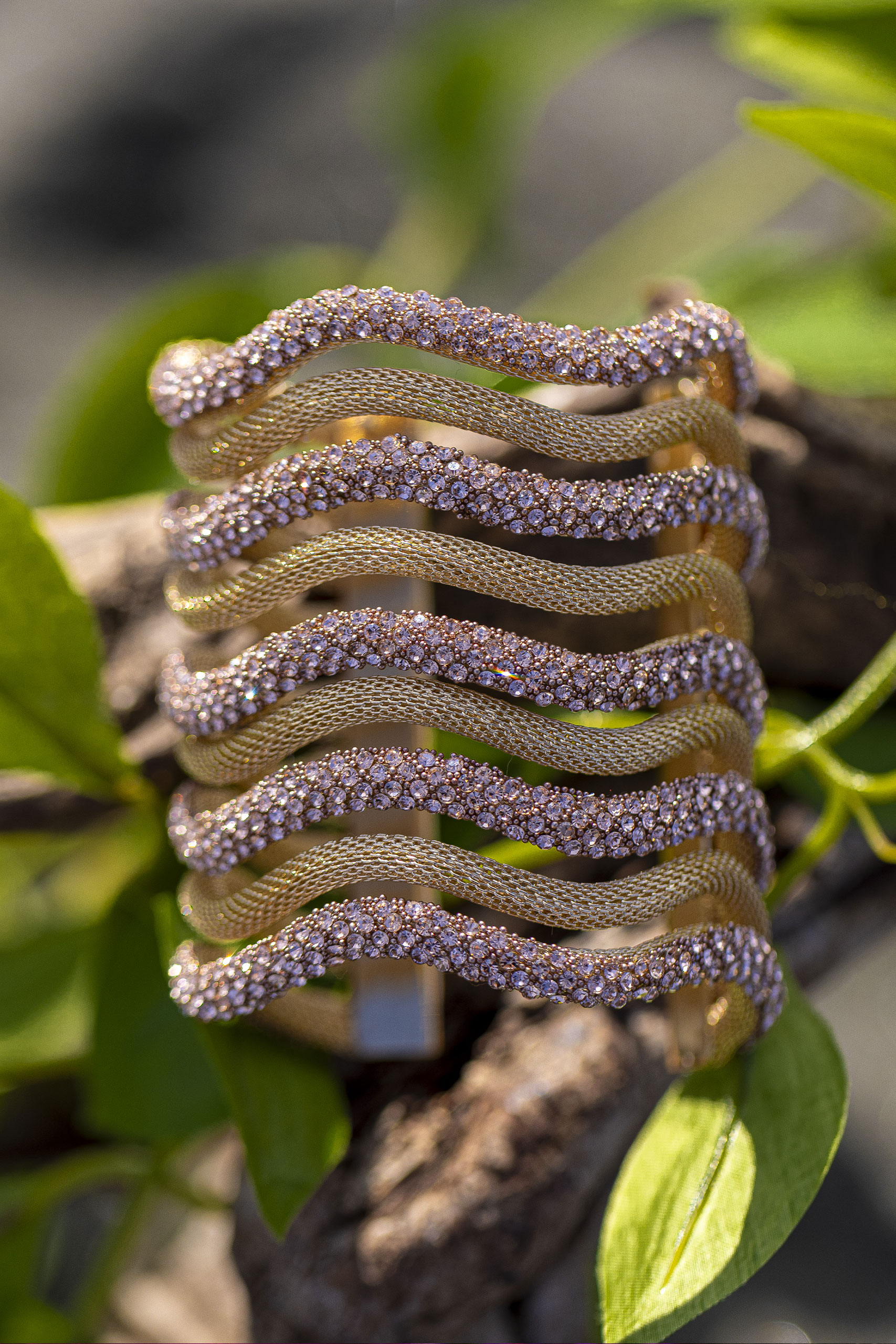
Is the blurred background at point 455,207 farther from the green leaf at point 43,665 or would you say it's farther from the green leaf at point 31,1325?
the green leaf at point 43,665

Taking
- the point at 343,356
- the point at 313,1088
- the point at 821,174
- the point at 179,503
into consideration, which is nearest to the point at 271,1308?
the point at 313,1088

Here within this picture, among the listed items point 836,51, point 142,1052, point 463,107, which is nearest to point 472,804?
point 142,1052

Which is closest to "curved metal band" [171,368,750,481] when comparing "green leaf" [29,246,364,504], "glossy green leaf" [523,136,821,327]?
"green leaf" [29,246,364,504]

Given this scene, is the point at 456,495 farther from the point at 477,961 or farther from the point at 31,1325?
the point at 31,1325

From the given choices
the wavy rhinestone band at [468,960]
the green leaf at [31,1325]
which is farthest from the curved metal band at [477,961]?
the green leaf at [31,1325]

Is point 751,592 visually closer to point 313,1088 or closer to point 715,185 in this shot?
point 313,1088

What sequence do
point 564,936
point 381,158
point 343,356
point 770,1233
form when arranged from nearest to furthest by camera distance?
point 770,1233
point 564,936
point 343,356
point 381,158

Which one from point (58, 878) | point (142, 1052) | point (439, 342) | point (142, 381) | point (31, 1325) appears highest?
point (439, 342)
